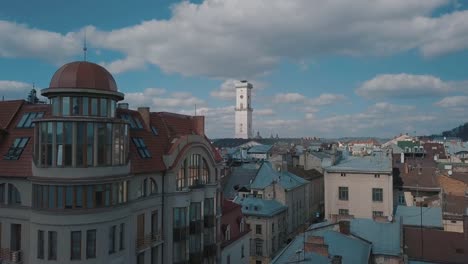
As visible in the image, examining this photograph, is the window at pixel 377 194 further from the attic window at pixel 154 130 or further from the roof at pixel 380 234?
the attic window at pixel 154 130

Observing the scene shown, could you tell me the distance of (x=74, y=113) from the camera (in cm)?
2319

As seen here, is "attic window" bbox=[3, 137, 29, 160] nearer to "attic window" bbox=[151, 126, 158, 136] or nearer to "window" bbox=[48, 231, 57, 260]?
"window" bbox=[48, 231, 57, 260]

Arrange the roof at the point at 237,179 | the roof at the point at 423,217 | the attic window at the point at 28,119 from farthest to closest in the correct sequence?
the roof at the point at 237,179 → the roof at the point at 423,217 → the attic window at the point at 28,119

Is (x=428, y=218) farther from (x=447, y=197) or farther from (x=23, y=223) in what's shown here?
(x=23, y=223)

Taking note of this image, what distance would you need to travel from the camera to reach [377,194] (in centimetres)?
5191

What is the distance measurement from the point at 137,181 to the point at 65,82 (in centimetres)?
822

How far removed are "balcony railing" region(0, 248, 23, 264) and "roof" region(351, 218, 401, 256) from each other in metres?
24.5

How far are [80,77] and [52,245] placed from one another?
390 inches

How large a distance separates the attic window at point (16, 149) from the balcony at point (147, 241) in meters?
9.65

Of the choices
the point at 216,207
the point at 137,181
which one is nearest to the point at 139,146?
the point at 137,181

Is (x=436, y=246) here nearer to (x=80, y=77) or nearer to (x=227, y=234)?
(x=227, y=234)

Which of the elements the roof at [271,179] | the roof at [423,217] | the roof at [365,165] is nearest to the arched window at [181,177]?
the roof at [423,217]

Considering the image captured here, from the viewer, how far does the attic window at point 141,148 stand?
28641 mm

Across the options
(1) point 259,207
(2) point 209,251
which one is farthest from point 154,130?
(1) point 259,207
